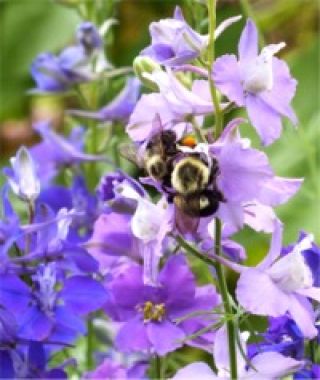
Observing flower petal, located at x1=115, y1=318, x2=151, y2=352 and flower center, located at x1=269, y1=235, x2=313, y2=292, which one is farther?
flower petal, located at x1=115, y1=318, x2=151, y2=352

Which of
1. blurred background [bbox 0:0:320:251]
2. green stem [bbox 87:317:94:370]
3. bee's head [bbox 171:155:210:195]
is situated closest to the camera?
bee's head [bbox 171:155:210:195]

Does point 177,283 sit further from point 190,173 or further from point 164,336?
point 190,173

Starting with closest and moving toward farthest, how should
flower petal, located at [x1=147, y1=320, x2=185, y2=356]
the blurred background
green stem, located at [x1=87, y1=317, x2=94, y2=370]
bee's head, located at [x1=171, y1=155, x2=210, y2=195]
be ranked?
bee's head, located at [x1=171, y1=155, x2=210, y2=195] < flower petal, located at [x1=147, y1=320, x2=185, y2=356] < green stem, located at [x1=87, y1=317, x2=94, y2=370] < the blurred background

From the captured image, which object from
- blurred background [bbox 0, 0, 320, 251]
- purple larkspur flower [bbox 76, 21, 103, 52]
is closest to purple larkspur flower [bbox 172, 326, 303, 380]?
purple larkspur flower [bbox 76, 21, 103, 52]

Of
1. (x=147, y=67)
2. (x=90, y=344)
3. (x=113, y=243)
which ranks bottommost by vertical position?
(x=90, y=344)

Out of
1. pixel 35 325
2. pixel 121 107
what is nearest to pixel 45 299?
pixel 35 325

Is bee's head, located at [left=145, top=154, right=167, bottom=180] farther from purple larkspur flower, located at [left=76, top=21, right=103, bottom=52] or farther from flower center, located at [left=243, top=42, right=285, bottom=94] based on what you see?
purple larkspur flower, located at [left=76, top=21, right=103, bottom=52]

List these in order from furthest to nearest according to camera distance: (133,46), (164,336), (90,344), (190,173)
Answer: (133,46) → (90,344) → (164,336) → (190,173)

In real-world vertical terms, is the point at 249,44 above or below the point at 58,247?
above
